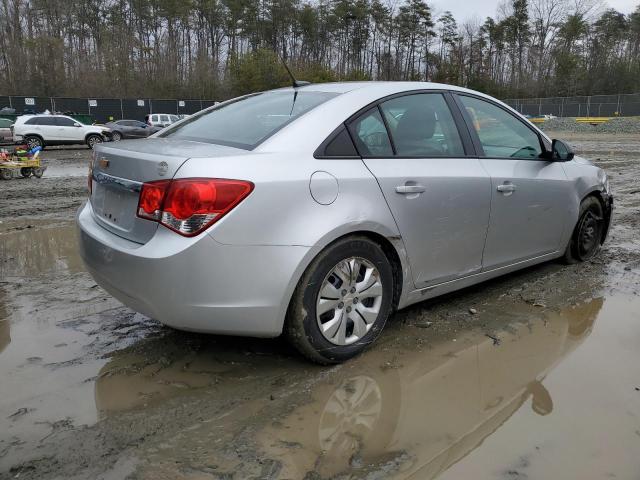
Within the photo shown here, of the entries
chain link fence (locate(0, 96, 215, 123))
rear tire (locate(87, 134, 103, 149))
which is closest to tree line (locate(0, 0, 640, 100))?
chain link fence (locate(0, 96, 215, 123))

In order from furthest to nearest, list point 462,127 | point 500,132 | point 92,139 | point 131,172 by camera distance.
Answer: point 92,139, point 500,132, point 462,127, point 131,172

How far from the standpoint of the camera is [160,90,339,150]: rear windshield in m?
3.11

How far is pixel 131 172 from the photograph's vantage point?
289cm

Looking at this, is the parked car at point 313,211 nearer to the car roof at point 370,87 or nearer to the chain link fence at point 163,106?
the car roof at point 370,87

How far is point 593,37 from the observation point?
72312mm

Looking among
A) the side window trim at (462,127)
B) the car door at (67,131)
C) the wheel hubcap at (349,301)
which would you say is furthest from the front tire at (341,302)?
the car door at (67,131)

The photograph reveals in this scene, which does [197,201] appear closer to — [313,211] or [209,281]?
[209,281]

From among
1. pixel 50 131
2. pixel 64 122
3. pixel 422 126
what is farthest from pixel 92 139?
pixel 422 126

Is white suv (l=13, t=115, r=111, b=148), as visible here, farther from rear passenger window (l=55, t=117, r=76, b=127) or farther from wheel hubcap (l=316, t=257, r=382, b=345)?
wheel hubcap (l=316, t=257, r=382, b=345)

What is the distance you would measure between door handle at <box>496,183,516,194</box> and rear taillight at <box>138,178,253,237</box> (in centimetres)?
197

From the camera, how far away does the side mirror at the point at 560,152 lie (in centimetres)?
440

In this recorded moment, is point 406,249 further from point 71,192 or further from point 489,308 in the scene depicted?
point 71,192

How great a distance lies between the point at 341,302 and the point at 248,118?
127 centimetres

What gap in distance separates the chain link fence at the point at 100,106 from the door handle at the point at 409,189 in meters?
43.0
